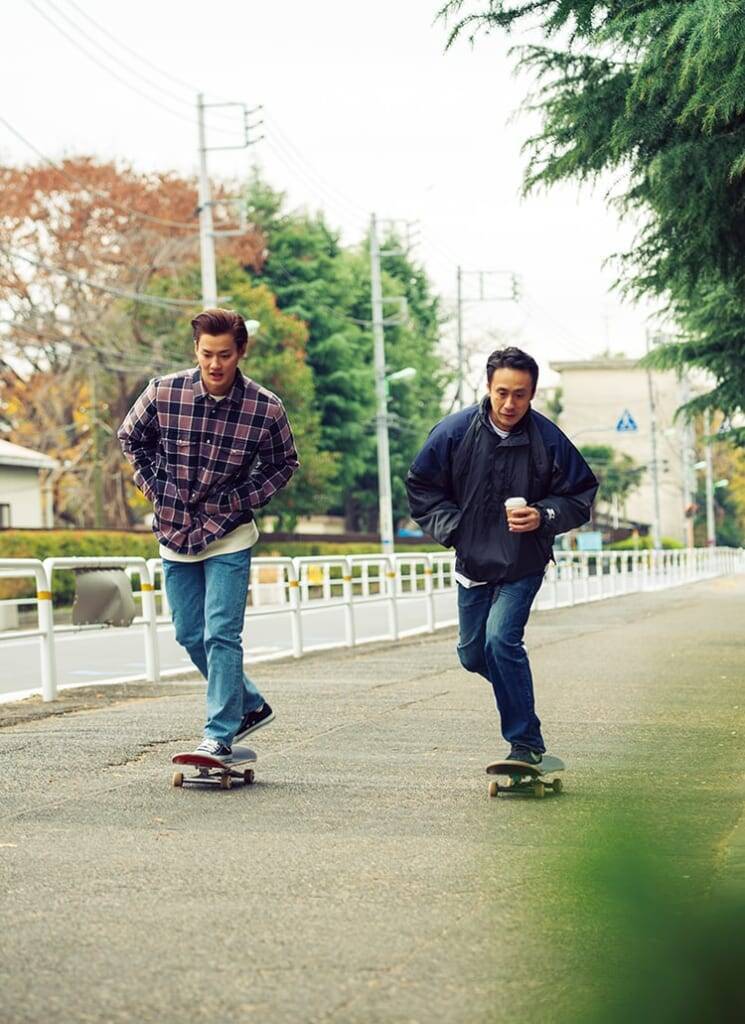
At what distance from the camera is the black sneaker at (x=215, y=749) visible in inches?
260

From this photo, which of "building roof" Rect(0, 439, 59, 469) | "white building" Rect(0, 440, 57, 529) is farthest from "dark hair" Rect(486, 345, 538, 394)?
"white building" Rect(0, 440, 57, 529)

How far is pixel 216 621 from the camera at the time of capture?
21.9 ft

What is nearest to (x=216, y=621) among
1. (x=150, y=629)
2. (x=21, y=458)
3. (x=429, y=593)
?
(x=150, y=629)

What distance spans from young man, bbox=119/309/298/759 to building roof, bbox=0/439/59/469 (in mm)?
34112

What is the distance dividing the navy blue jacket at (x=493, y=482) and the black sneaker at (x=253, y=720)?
1155 millimetres

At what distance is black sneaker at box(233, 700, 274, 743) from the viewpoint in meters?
6.86

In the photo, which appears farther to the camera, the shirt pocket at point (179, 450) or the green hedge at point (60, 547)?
the green hedge at point (60, 547)

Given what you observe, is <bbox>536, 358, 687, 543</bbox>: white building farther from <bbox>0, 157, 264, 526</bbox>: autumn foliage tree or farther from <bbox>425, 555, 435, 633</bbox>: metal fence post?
<bbox>425, 555, 435, 633</bbox>: metal fence post

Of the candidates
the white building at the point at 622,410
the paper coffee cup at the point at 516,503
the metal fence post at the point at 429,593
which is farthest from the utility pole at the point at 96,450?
the white building at the point at 622,410

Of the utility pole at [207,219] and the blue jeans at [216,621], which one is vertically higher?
the utility pole at [207,219]

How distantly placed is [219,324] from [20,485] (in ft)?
121

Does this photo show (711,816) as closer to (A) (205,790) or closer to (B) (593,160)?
(A) (205,790)

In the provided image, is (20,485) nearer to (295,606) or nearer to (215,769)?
(295,606)

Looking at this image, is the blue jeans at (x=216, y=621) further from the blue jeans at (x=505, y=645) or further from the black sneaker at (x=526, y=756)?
the black sneaker at (x=526, y=756)
